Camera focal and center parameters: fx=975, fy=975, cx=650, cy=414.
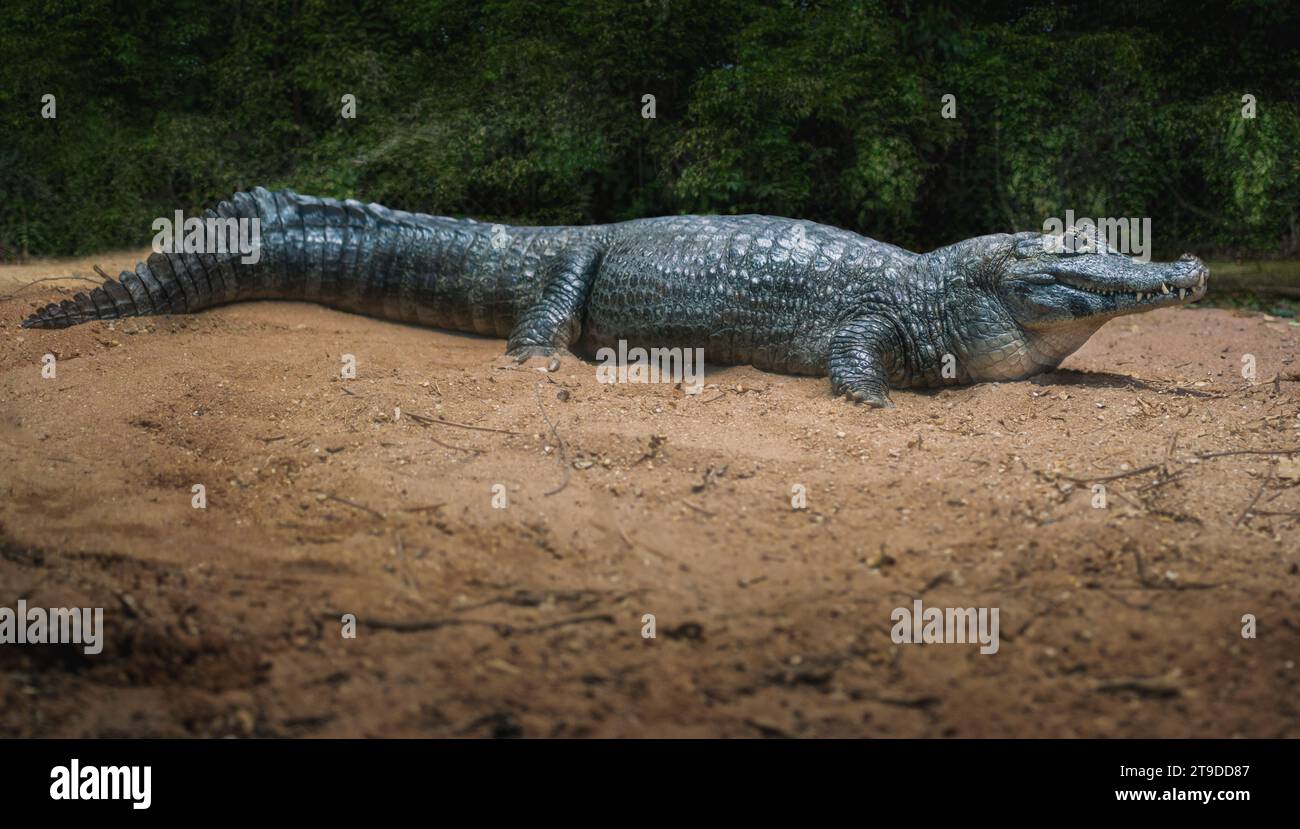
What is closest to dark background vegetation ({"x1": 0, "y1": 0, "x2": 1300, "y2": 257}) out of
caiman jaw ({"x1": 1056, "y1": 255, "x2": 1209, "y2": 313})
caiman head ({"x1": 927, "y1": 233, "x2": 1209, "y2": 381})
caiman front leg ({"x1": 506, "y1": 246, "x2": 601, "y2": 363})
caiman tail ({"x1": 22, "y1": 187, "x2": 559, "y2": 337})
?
caiman tail ({"x1": 22, "y1": 187, "x2": 559, "y2": 337})

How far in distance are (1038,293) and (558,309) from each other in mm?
2945

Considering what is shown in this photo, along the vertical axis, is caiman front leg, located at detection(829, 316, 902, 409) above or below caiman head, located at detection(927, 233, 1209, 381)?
below

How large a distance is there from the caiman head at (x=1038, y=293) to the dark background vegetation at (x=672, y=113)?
2476 millimetres

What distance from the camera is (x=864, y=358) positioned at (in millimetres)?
5676

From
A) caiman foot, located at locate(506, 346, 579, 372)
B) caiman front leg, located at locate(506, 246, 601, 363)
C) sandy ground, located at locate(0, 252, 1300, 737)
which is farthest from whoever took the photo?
caiman front leg, located at locate(506, 246, 601, 363)

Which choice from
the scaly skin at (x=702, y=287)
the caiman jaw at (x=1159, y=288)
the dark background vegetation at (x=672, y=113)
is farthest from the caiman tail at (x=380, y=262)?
the caiman jaw at (x=1159, y=288)

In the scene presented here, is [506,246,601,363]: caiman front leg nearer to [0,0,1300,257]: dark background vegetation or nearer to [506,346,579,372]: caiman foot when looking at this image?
[506,346,579,372]: caiman foot

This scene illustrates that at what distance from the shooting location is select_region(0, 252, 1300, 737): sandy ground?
2.67 m

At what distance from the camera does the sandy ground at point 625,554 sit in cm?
267

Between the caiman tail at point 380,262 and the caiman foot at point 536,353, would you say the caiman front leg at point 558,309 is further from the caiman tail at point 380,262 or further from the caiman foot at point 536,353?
the caiman tail at point 380,262

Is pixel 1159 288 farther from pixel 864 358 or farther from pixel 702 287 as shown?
pixel 702 287

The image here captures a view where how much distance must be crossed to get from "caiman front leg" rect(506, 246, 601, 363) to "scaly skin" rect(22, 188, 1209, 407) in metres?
0.01

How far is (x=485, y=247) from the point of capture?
6770 millimetres

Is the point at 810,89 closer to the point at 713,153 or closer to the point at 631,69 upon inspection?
the point at 713,153
